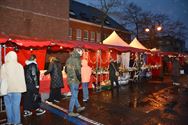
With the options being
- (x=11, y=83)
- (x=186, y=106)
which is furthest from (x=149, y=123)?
(x=11, y=83)

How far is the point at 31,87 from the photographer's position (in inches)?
299

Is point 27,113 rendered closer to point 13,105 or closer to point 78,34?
point 13,105

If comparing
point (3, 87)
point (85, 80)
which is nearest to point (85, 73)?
point (85, 80)

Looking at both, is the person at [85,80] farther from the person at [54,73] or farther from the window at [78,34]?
the window at [78,34]

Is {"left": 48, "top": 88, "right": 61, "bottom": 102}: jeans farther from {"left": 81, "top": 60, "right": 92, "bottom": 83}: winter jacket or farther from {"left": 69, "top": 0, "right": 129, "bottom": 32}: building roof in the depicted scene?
{"left": 69, "top": 0, "right": 129, "bottom": 32}: building roof

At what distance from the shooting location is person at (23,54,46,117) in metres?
7.50

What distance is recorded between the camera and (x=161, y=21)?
43906mm

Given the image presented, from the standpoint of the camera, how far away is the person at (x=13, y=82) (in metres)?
6.02

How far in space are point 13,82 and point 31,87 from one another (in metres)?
1.60

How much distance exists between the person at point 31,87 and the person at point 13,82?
133cm

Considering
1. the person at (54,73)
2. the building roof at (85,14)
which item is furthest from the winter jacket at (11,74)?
the building roof at (85,14)

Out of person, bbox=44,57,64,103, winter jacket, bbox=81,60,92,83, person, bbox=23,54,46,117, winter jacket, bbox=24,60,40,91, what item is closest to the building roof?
winter jacket, bbox=81,60,92,83

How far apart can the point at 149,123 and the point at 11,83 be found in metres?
4.23

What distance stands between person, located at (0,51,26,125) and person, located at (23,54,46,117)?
1.33 meters
